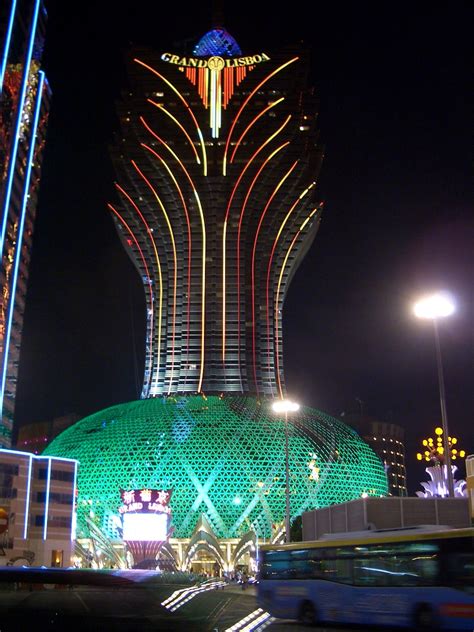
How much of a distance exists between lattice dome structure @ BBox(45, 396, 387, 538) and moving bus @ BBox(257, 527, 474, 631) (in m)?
71.2

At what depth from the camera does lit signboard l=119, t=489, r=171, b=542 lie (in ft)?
276

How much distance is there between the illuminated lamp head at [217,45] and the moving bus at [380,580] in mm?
126069

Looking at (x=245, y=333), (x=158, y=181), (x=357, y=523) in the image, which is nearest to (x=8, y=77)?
(x=158, y=181)

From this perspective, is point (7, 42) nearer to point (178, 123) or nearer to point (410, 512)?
point (178, 123)

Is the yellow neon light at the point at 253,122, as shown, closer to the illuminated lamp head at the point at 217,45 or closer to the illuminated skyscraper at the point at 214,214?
the illuminated skyscraper at the point at 214,214

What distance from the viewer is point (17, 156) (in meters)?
110

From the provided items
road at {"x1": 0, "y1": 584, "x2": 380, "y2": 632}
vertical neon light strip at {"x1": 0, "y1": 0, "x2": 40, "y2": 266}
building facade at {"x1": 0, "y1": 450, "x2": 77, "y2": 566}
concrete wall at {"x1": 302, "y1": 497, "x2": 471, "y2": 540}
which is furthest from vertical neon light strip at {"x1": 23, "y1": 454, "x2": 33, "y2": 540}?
road at {"x1": 0, "y1": 584, "x2": 380, "y2": 632}

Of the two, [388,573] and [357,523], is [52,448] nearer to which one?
[357,523]

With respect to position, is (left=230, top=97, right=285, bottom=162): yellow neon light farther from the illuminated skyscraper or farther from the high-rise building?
the high-rise building

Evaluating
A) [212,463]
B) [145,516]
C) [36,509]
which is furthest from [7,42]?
[145,516]

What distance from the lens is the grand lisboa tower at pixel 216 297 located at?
102m

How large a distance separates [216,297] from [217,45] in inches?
2118

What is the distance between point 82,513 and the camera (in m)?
104

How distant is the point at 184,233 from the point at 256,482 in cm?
4411
